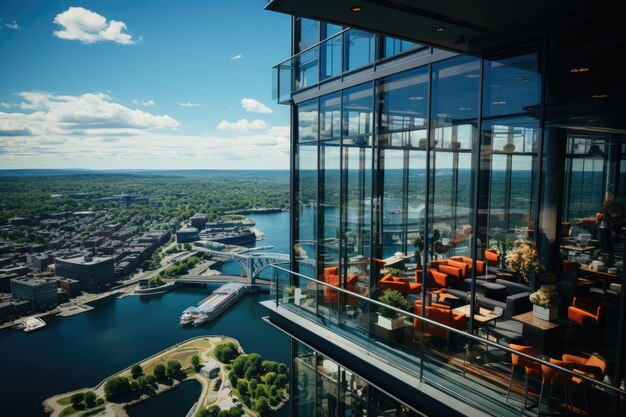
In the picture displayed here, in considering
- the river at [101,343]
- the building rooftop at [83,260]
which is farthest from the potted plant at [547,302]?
the building rooftop at [83,260]

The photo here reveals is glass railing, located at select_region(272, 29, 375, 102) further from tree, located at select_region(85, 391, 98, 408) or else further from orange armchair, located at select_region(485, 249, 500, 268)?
tree, located at select_region(85, 391, 98, 408)

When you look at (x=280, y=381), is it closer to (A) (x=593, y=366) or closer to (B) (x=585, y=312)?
(B) (x=585, y=312)

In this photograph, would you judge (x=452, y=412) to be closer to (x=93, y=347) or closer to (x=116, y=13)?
(x=93, y=347)

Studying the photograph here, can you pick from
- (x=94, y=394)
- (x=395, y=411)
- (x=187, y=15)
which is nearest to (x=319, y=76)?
(x=395, y=411)

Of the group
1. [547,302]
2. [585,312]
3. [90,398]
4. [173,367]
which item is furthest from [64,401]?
[585,312]

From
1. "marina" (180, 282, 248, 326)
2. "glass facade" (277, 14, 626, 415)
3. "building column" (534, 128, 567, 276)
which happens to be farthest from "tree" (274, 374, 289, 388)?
"building column" (534, 128, 567, 276)

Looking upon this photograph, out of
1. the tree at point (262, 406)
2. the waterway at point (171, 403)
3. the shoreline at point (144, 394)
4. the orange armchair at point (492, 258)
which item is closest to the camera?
the orange armchair at point (492, 258)

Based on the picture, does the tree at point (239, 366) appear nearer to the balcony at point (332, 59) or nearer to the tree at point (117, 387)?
the tree at point (117, 387)
